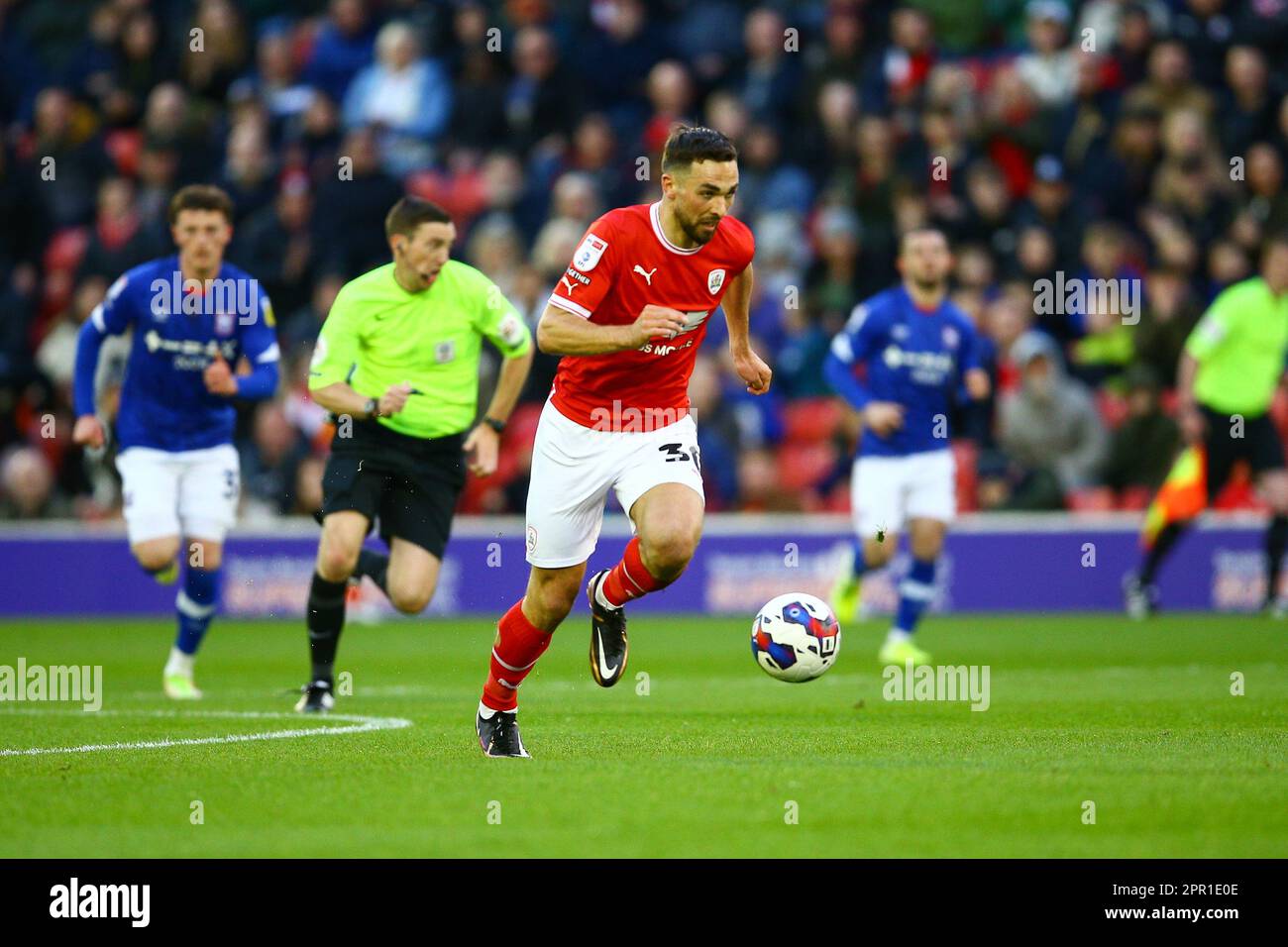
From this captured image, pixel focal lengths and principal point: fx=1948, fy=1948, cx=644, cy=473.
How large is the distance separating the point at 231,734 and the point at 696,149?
338 cm

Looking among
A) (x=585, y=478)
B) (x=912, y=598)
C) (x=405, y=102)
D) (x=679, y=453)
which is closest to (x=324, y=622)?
(x=585, y=478)

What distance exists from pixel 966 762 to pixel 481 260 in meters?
12.0

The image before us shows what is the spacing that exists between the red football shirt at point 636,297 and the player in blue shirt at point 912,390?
202 inches

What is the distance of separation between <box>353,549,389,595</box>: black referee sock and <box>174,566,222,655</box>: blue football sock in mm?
983

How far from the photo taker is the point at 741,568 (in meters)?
17.8

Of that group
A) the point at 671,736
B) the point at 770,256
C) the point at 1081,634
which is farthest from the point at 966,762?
the point at 770,256

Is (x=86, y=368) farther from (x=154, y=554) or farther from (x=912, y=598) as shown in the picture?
(x=912, y=598)

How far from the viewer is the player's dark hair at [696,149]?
7438 millimetres

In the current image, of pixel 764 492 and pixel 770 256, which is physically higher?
pixel 770 256

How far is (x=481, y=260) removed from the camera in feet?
61.1

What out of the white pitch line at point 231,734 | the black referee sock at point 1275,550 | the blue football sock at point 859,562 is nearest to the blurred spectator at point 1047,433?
the black referee sock at point 1275,550

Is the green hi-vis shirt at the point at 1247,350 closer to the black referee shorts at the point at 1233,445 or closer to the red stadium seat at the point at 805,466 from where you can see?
the black referee shorts at the point at 1233,445
